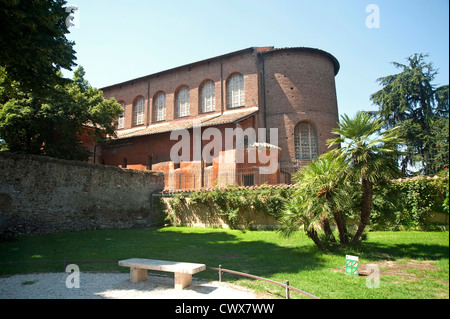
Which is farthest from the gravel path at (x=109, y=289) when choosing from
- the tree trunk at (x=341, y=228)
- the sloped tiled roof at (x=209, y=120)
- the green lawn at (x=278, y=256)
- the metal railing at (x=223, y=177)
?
the sloped tiled roof at (x=209, y=120)

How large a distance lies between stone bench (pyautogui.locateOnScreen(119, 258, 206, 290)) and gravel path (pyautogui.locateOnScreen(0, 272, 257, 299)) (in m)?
0.13

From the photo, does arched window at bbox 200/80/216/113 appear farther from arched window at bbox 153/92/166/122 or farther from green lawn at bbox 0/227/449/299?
green lawn at bbox 0/227/449/299

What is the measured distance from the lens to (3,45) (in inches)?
300

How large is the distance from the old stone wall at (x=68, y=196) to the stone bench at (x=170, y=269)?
8.39 meters

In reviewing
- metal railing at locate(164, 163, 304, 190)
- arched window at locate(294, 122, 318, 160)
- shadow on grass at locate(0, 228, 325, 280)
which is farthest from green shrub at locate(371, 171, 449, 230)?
arched window at locate(294, 122, 318, 160)

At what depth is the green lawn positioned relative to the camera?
5285mm

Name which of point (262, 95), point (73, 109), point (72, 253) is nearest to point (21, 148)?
point (73, 109)

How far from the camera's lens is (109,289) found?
5.64 metres

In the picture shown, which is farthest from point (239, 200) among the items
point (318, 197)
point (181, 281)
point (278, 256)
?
point (181, 281)

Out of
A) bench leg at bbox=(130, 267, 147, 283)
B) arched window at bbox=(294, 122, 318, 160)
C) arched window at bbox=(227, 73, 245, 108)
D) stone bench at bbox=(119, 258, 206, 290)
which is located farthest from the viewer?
arched window at bbox=(227, 73, 245, 108)

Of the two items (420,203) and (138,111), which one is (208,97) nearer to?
(138,111)

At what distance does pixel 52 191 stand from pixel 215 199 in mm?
7710

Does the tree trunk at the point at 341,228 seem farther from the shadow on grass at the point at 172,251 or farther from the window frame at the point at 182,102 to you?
the window frame at the point at 182,102

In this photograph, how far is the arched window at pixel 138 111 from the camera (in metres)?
28.5
